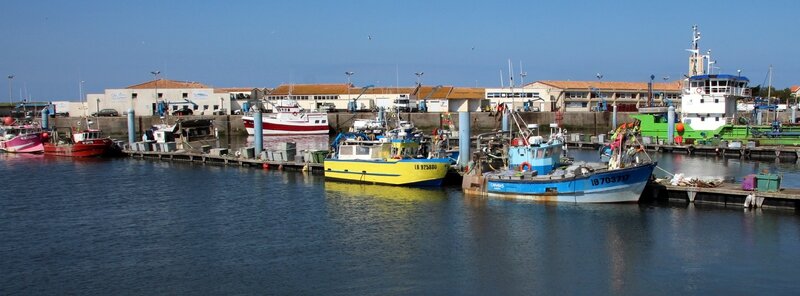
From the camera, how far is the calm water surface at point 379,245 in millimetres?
19531

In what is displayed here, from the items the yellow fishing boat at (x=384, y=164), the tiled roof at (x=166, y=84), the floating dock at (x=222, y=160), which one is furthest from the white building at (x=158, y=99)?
the yellow fishing boat at (x=384, y=164)

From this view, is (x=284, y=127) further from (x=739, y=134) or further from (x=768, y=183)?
(x=768, y=183)

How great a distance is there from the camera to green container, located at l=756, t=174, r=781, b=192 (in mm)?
27125

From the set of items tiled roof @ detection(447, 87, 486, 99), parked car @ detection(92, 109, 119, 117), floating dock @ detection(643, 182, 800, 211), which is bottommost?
floating dock @ detection(643, 182, 800, 211)

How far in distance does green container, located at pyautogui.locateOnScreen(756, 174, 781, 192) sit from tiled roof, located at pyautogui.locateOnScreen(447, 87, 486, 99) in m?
67.1

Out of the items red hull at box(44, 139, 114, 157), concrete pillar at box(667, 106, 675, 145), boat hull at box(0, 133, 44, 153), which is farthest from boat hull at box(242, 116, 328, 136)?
concrete pillar at box(667, 106, 675, 145)

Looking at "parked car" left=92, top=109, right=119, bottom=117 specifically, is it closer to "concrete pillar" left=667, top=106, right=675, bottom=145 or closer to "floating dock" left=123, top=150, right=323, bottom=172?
"floating dock" left=123, top=150, right=323, bottom=172

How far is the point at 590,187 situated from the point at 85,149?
3668cm

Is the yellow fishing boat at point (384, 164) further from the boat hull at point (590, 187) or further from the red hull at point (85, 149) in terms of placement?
the red hull at point (85, 149)

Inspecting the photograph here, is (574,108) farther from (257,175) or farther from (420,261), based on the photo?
(420,261)

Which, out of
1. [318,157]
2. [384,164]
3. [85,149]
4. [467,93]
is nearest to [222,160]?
[318,157]

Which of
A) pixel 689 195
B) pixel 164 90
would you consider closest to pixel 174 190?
pixel 689 195

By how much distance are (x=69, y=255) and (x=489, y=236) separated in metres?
12.7

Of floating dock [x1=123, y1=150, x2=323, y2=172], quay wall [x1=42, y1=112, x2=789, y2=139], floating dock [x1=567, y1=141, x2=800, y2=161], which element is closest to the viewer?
floating dock [x1=123, y1=150, x2=323, y2=172]
